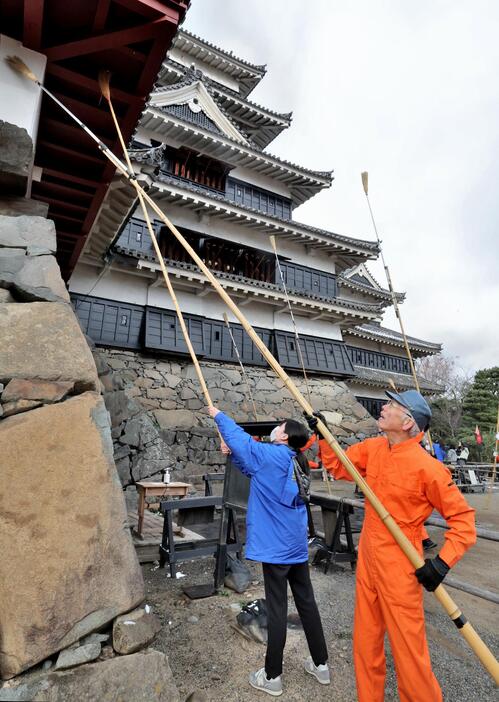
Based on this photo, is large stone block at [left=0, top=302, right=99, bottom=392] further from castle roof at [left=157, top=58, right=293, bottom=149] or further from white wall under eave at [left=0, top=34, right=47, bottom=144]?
castle roof at [left=157, top=58, right=293, bottom=149]

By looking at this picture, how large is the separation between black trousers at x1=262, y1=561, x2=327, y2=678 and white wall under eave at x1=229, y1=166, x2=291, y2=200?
17.5 meters

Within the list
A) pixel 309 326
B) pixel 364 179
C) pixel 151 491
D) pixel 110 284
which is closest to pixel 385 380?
pixel 309 326

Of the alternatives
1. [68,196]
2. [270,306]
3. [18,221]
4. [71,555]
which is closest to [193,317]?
[270,306]

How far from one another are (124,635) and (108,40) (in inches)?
214

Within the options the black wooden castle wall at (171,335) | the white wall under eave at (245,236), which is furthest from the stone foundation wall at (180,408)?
the white wall under eave at (245,236)

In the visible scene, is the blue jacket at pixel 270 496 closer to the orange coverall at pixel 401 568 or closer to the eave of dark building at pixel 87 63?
the orange coverall at pixel 401 568

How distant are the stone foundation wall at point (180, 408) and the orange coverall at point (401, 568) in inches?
298

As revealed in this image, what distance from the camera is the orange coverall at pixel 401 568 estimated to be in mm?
2064

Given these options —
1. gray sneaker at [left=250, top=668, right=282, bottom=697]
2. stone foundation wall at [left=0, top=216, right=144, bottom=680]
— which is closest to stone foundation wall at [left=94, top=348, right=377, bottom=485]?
stone foundation wall at [left=0, top=216, right=144, bottom=680]

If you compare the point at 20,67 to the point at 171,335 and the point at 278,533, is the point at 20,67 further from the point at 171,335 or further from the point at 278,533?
the point at 171,335

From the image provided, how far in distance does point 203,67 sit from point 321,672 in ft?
92.2

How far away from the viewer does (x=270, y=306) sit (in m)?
15.8

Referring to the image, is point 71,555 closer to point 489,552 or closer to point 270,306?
point 489,552

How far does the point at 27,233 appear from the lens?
12.1ft
